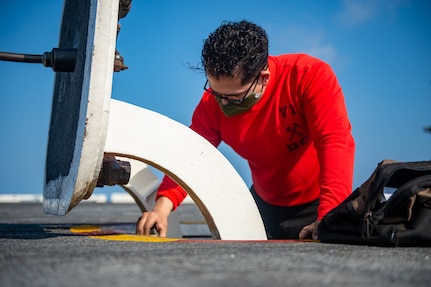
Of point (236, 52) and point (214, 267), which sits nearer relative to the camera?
point (214, 267)

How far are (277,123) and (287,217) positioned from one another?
708mm

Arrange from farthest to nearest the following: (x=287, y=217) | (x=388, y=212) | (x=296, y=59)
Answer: (x=287, y=217), (x=296, y=59), (x=388, y=212)

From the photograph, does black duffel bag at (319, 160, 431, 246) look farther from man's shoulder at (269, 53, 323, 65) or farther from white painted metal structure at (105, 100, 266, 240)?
man's shoulder at (269, 53, 323, 65)

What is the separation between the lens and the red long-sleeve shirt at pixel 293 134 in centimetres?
226

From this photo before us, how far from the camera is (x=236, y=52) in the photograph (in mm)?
2375

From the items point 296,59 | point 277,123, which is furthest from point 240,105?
point 296,59

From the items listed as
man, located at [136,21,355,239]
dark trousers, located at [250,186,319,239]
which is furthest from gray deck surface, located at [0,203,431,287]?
dark trousers, located at [250,186,319,239]

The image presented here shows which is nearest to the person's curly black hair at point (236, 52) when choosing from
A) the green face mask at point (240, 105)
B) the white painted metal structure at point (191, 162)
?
the green face mask at point (240, 105)

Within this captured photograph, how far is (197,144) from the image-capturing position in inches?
88.7

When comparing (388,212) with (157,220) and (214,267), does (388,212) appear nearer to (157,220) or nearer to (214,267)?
(214,267)

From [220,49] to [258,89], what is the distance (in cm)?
27

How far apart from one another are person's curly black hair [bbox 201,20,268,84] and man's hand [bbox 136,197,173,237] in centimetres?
68

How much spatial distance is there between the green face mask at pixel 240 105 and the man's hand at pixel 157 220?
52cm

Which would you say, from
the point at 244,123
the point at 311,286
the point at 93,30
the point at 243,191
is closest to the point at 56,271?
the point at 311,286
